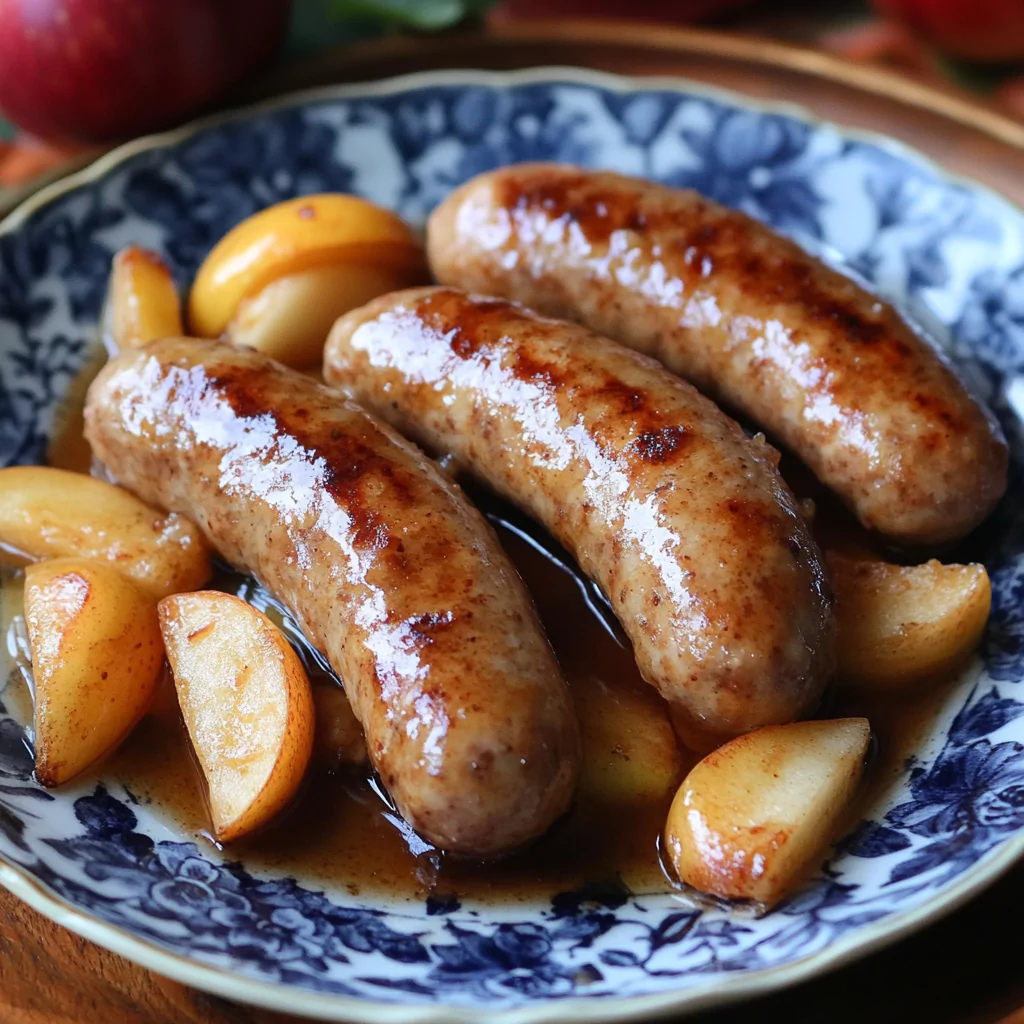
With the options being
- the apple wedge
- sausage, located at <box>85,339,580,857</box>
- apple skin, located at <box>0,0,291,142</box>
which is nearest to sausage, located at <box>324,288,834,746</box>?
sausage, located at <box>85,339,580,857</box>

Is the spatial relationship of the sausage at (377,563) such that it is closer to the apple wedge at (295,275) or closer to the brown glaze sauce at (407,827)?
the brown glaze sauce at (407,827)

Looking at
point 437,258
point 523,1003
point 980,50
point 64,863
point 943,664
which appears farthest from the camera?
point 980,50

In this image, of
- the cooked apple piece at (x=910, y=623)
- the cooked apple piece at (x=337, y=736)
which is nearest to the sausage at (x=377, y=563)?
the cooked apple piece at (x=337, y=736)

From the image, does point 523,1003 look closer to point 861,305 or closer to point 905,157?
point 861,305

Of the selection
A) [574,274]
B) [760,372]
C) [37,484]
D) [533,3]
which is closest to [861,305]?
[760,372]

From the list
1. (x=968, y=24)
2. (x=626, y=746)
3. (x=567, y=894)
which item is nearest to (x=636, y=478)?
(x=626, y=746)

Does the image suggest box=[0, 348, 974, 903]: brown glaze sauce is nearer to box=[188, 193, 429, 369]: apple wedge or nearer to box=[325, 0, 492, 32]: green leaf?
box=[188, 193, 429, 369]: apple wedge
